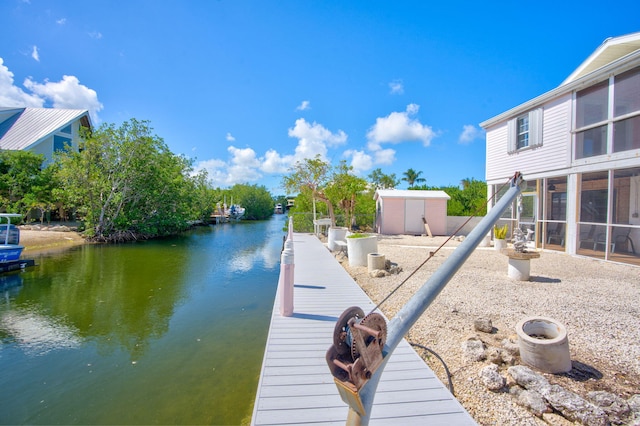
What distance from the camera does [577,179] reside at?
9328 millimetres

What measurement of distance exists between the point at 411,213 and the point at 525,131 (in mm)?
7072

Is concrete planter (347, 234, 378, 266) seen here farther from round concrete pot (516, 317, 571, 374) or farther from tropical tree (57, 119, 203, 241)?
tropical tree (57, 119, 203, 241)

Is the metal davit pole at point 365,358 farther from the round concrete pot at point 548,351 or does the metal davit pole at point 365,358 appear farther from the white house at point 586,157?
the white house at point 586,157

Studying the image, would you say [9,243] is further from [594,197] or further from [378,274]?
[594,197]

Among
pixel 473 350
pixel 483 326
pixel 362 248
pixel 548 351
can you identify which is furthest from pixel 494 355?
pixel 362 248

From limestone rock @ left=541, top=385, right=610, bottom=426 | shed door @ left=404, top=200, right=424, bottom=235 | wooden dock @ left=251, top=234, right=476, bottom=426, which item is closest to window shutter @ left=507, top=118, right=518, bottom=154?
shed door @ left=404, top=200, right=424, bottom=235

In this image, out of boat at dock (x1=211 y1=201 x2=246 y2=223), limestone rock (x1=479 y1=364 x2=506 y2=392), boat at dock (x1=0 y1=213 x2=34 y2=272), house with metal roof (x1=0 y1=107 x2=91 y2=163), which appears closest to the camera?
limestone rock (x1=479 y1=364 x2=506 y2=392)

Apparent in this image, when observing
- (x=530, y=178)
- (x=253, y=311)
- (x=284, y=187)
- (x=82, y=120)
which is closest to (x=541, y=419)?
(x=253, y=311)

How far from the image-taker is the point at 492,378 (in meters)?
2.78

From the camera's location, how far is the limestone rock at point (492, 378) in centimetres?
273

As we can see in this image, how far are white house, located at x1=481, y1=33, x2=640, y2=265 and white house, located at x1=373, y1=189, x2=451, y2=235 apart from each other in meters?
5.03

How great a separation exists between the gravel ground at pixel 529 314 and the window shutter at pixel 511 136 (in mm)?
4900

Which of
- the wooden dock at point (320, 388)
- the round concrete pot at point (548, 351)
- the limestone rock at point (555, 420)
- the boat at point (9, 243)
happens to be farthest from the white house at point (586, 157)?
the boat at point (9, 243)

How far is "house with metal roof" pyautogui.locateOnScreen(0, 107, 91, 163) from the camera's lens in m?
21.9
